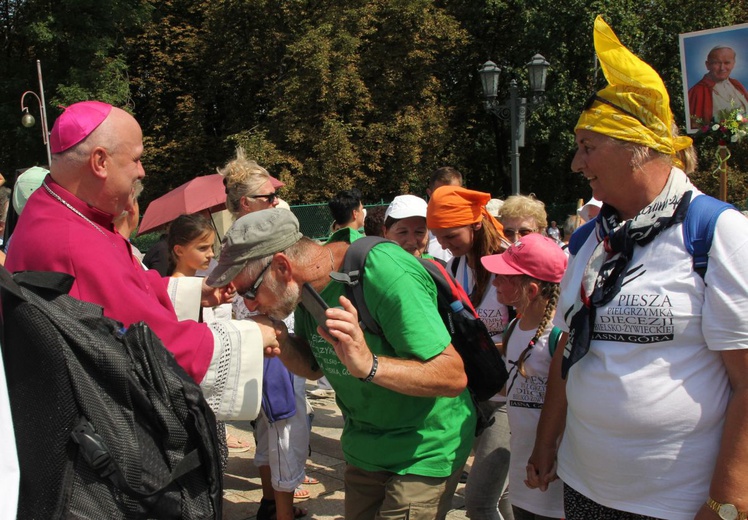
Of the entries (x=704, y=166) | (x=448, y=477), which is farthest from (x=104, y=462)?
(x=704, y=166)

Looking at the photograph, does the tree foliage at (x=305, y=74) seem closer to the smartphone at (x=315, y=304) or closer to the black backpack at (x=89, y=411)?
the smartphone at (x=315, y=304)

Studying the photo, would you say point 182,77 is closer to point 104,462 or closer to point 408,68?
point 408,68

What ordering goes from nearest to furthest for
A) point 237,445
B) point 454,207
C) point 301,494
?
point 454,207
point 301,494
point 237,445

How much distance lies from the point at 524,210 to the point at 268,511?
2.55 metres

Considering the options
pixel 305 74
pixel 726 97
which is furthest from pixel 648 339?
pixel 305 74

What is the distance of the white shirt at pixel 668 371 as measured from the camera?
6.15ft

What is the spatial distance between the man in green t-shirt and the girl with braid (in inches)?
14.5

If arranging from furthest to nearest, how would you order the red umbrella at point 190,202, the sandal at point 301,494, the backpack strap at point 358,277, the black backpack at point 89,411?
the red umbrella at point 190,202 < the sandal at point 301,494 < the backpack strap at point 358,277 < the black backpack at point 89,411

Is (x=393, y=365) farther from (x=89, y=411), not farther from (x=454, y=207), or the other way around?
(x=454, y=207)

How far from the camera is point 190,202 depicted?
21.3 ft

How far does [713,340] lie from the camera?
6.18ft

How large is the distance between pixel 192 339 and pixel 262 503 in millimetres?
2798

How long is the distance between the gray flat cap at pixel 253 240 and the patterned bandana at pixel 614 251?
1.04 m

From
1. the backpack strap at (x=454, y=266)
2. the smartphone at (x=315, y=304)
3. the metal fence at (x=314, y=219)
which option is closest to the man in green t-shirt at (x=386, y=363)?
the smartphone at (x=315, y=304)
